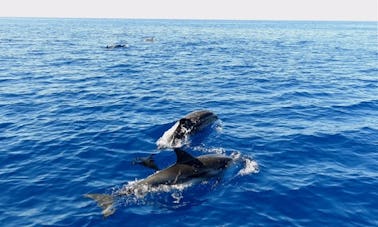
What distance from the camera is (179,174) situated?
16.5 meters

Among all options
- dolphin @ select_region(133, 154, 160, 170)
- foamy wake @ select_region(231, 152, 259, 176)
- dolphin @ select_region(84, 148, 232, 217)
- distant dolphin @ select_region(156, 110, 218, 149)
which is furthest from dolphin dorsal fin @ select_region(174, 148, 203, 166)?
distant dolphin @ select_region(156, 110, 218, 149)

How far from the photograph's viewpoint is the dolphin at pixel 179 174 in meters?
15.5

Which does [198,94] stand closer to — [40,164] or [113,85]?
[113,85]

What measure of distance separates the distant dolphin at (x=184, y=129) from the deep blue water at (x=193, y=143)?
0.85 meters

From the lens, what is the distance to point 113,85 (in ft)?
120

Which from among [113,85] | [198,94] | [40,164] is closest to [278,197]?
[40,164]

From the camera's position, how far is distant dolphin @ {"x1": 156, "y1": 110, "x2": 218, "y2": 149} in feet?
70.3

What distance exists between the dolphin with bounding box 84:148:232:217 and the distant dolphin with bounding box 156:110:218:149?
13.1 ft

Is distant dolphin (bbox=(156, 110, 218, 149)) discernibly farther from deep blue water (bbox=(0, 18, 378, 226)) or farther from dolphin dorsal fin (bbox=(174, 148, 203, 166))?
dolphin dorsal fin (bbox=(174, 148, 203, 166))

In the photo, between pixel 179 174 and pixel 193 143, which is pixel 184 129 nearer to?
pixel 193 143

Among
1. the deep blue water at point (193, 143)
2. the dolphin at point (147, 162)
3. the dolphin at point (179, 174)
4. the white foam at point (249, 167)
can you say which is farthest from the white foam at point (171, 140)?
the white foam at point (249, 167)

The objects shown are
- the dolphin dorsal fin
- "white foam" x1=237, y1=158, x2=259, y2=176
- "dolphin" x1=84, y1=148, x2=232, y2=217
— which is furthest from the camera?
"white foam" x1=237, y1=158, x2=259, y2=176

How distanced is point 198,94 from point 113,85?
8.73 m

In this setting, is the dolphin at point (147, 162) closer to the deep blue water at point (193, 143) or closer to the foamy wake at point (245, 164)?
the deep blue water at point (193, 143)
